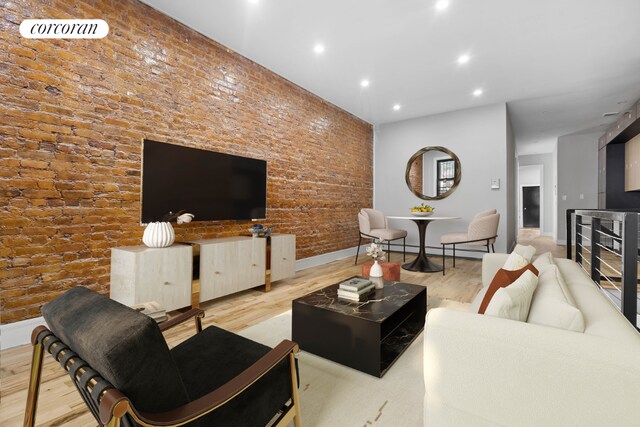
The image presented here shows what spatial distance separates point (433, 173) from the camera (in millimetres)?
6023

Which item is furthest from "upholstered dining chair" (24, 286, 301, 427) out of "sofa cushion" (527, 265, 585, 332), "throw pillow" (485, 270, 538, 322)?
"sofa cushion" (527, 265, 585, 332)

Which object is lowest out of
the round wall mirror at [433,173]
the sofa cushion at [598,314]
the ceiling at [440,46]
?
the sofa cushion at [598,314]

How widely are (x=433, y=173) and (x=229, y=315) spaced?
4853mm

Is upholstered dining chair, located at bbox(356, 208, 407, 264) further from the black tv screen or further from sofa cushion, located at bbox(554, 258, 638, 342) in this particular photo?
sofa cushion, located at bbox(554, 258, 638, 342)

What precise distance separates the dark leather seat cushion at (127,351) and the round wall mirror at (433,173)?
5.91m

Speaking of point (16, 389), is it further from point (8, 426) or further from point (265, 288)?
point (265, 288)

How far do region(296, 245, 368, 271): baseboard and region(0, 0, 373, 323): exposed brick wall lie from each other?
1.33m

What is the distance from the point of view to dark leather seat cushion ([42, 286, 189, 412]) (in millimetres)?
669

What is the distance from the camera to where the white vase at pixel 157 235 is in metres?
2.62

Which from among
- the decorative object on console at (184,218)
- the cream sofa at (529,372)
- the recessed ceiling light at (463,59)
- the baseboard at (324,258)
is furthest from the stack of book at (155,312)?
the recessed ceiling light at (463,59)

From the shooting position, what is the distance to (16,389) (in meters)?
1.65

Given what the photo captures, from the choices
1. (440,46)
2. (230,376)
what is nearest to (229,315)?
(230,376)

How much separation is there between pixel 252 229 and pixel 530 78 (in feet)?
14.6

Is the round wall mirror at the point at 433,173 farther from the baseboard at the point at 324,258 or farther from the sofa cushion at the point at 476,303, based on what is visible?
the sofa cushion at the point at 476,303
